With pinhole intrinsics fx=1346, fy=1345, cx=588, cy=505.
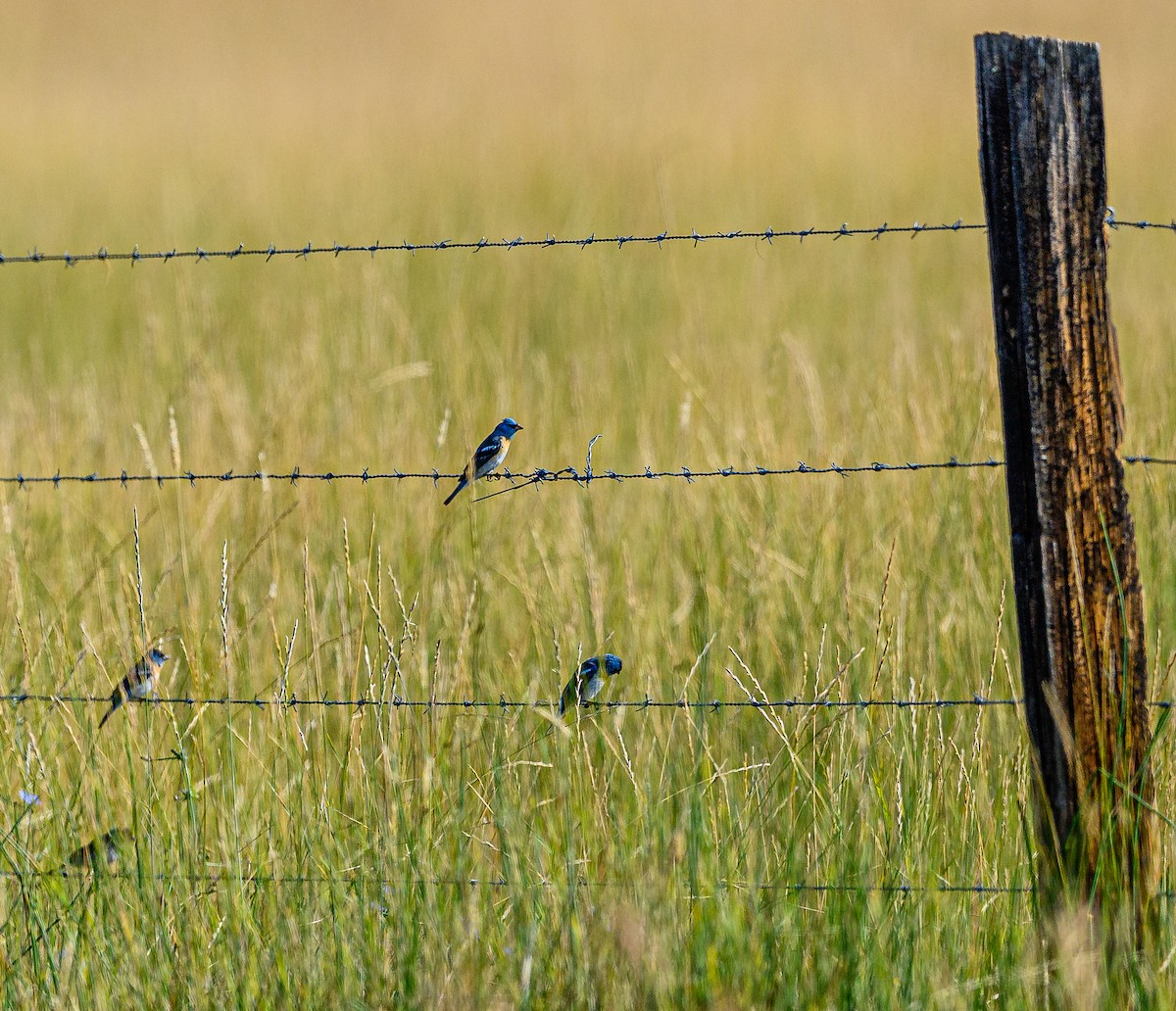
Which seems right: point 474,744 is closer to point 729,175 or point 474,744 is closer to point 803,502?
point 803,502

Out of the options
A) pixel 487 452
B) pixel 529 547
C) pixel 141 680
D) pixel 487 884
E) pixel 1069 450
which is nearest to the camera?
pixel 1069 450

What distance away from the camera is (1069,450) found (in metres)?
2.27

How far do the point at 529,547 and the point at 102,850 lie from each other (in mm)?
2282

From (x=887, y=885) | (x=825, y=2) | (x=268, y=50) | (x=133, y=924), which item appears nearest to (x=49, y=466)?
(x=133, y=924)

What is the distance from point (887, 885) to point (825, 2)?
678 inches

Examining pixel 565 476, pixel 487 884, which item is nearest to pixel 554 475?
pixel 565 476

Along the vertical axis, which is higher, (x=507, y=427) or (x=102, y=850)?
(x=507, y=427)

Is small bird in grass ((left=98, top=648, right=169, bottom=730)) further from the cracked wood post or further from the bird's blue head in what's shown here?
the cracked wood post

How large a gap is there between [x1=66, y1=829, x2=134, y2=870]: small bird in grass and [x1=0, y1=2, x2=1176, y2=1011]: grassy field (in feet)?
0.18

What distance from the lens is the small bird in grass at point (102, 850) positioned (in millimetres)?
2672

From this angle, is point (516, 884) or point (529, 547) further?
point (529, 547)

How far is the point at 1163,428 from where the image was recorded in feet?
14.7

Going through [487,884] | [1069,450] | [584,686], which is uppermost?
[1069,450]

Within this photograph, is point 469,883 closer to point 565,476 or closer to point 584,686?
point 584,686
